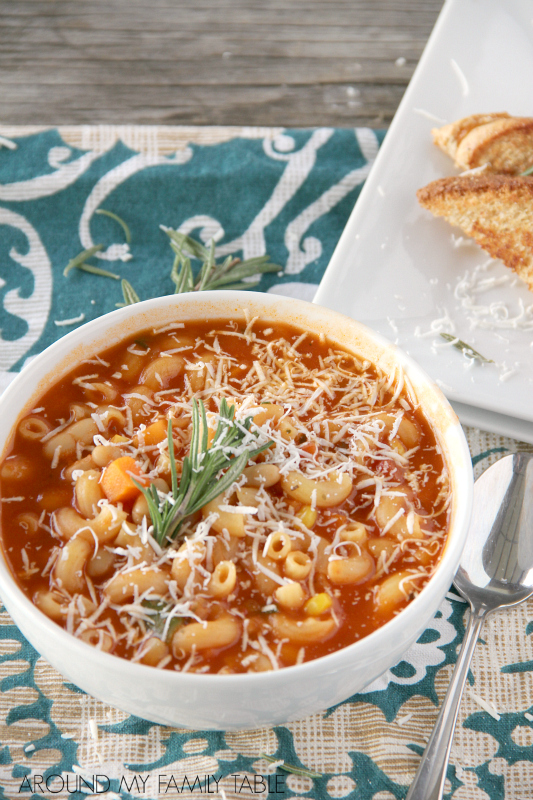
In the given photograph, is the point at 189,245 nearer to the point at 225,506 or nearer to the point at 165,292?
the point at 165,292

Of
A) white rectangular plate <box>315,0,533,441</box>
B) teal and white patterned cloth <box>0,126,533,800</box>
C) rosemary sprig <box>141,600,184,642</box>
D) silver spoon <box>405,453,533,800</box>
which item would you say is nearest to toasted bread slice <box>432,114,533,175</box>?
white rectangular plate <box>315,0,533,441</box>

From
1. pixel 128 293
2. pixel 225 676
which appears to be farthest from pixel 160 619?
pixel 128 293

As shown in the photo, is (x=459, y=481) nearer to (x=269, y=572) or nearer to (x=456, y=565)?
(x=456, y=565)

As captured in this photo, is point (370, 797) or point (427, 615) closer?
point (427, 615)

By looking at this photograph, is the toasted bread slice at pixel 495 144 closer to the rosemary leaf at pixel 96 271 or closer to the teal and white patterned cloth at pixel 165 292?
the teal and white patterned cloth at pixel 165 292

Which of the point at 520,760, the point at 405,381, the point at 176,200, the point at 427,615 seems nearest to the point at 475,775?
the point at 520,760

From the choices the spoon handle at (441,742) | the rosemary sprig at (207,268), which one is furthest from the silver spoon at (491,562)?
the rosemary sprig at (207,268)
